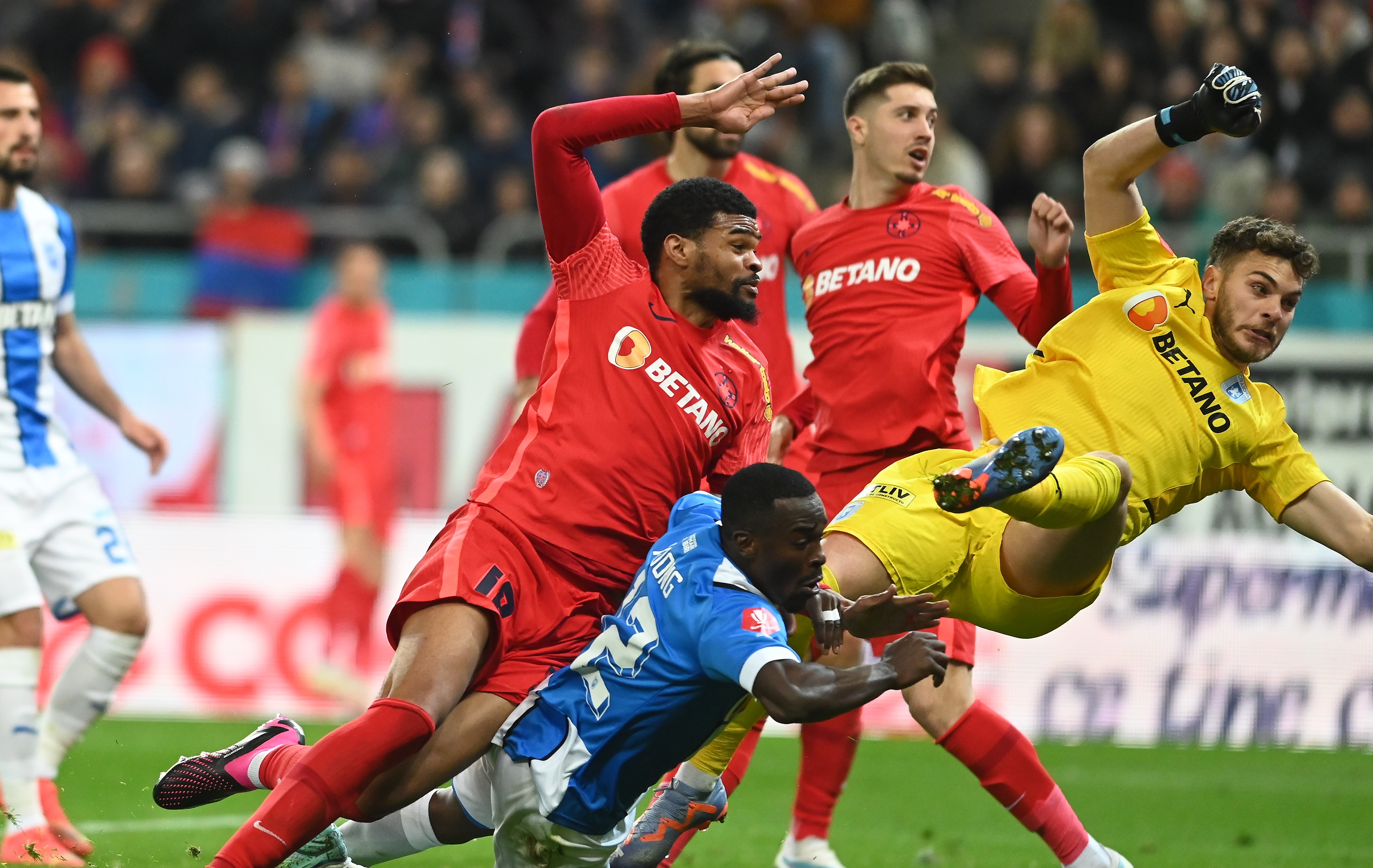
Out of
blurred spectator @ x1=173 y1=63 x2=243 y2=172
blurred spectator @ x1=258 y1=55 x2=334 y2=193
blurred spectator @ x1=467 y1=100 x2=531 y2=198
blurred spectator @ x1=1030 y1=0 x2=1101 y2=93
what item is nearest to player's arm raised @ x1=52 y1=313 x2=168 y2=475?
blurred spectator @ x1=467 y1=100 x2=531 y2=198

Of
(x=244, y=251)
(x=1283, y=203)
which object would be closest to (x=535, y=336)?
(x=244, y=251)

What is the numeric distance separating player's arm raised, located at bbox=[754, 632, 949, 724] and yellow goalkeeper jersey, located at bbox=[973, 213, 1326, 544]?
1.42 metres

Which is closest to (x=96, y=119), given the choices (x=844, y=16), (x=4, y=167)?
(x=844, y=16)

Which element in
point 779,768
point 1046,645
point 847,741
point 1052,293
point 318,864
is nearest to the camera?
point 318,864

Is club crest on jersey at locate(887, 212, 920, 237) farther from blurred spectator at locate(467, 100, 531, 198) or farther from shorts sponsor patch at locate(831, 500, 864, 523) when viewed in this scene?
blurred spectator at locate(467, 100, 531, 198)

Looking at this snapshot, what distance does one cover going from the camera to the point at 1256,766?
33.9ft

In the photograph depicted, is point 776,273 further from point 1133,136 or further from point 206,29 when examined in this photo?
point 206,29

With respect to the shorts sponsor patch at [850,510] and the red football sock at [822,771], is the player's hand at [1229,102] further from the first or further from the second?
the red football sock at [822,771]

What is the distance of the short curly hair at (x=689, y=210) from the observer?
5410 millimetres

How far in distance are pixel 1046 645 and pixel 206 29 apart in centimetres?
989

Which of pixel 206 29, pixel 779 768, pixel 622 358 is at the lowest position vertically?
pixel 779 768

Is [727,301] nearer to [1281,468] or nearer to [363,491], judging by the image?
[1281,468]

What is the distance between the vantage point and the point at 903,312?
655cm

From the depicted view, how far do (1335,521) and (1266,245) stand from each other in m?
0.93
